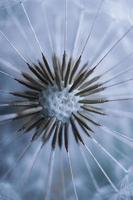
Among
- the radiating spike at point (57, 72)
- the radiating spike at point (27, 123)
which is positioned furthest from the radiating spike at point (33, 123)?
the radiating spike at point (57, 72)

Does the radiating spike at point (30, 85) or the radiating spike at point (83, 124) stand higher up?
the radiating spike at point (30, 85)

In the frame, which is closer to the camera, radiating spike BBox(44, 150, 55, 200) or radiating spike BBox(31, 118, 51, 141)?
radiating spike BBox(31, 118, 51, 141)

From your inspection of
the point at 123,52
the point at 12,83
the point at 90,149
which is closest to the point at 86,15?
the point at 123,52

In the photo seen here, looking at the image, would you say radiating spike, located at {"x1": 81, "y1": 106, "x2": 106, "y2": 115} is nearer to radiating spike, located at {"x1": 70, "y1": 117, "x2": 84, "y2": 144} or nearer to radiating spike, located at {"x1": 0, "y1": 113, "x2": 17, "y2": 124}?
radiating spike, located at {"x1": 70, "y1": 117, "x2": 84, "y2": 144}

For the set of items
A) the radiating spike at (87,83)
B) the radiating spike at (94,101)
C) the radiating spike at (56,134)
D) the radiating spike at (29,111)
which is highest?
the radiating spike at (87,83)

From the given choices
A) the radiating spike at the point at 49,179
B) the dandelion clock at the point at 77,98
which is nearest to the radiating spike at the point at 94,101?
the dandelion clock at the point at 77,98

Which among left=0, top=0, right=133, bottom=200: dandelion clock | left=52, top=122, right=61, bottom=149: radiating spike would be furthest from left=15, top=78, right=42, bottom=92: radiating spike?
left=52, top=122, right=61, bottom=149: radiating spike

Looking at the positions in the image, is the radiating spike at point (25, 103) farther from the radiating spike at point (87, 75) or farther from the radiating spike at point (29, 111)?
the radiating spike at point (87, 75)

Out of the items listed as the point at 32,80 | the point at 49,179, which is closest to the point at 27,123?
the point at 32,80

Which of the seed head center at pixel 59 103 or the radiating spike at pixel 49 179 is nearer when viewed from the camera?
the seed head center at pixel 59 103
